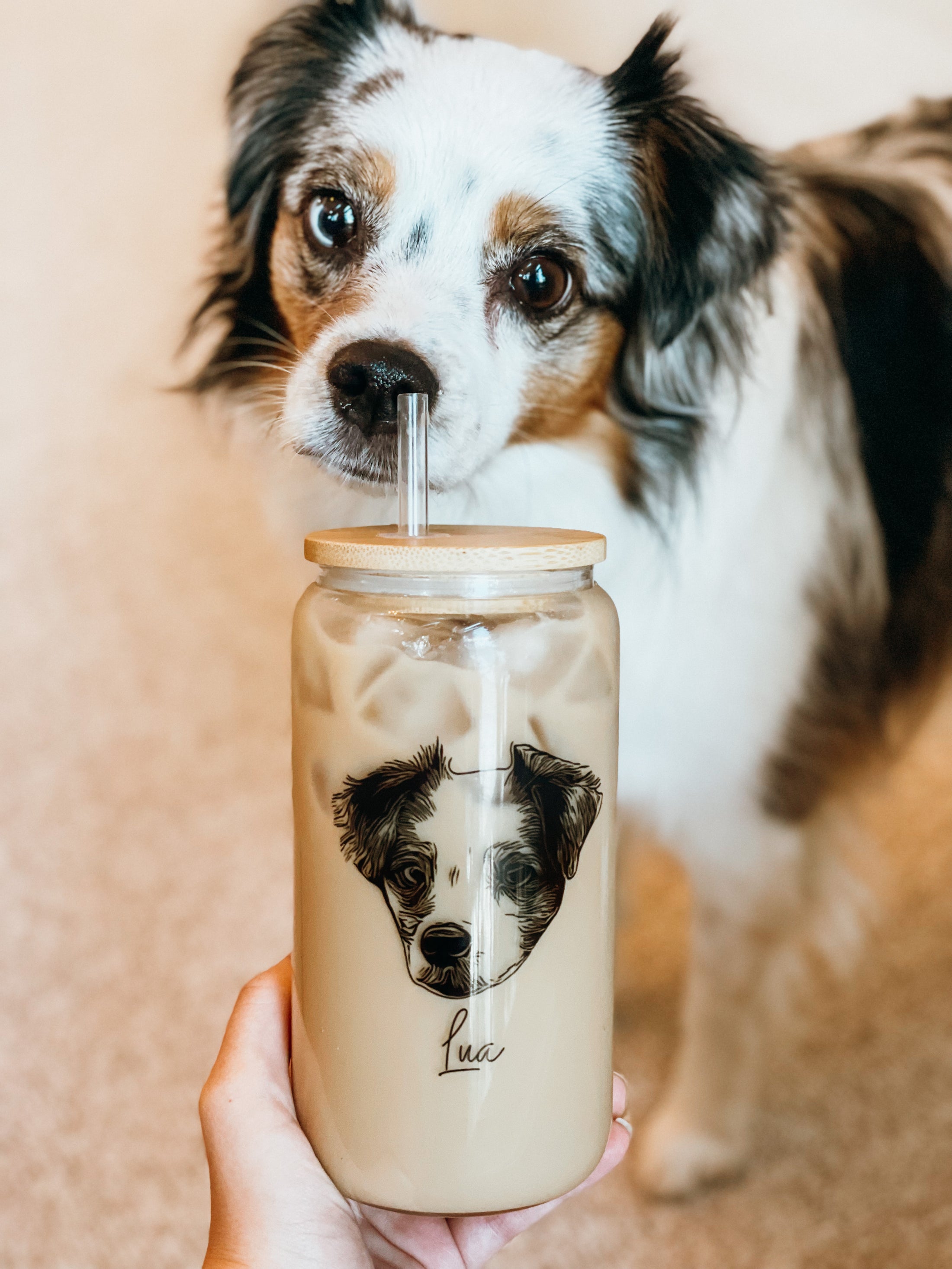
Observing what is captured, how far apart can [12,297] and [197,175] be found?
0.96ft

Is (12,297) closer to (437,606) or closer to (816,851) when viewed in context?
(437,606)

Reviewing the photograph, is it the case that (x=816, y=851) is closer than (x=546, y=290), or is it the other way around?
(x=546, y=290)

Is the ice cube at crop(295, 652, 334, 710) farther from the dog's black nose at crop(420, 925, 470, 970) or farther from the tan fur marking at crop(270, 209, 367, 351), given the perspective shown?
the tan fur marking at crop(270, 209, 367, 351)

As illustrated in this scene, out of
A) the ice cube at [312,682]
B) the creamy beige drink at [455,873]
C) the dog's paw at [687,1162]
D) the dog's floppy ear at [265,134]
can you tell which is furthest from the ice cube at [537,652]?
the dog's paw at [687,1162]

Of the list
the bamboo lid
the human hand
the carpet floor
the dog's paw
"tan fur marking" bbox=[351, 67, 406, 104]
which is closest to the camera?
the bamboo lid

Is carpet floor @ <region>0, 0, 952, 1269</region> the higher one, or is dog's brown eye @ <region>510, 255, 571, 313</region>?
dog's brown eye @ <region>510, 255, 571, 313</region>

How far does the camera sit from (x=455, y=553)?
0.54m

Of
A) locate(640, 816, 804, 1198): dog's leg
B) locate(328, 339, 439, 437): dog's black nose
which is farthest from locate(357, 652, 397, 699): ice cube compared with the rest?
locate(640, 816, 804, 1198): dog's leg

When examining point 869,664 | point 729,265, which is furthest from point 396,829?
point 869,664

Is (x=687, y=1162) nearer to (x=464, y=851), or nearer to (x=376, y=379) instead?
(x=464, y=851)

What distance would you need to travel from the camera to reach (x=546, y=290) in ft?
2.60

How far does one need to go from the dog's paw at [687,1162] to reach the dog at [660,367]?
0.72 feet

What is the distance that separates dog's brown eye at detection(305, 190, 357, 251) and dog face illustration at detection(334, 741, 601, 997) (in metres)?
0.44

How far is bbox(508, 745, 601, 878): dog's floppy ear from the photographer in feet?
1.92
